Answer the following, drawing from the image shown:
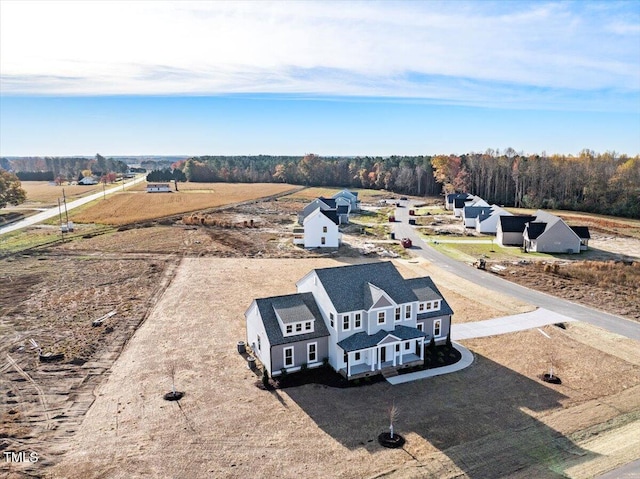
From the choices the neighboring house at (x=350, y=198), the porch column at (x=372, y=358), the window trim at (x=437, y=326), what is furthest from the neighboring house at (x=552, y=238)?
the neighboring house at (x=350, y=198)

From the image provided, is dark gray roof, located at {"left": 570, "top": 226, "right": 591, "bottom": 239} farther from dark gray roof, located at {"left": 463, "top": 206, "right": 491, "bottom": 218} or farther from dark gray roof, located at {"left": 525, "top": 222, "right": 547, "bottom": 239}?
dark gray roof, located at {"left": 463, "top": 206, "right": 491, "bottom": 218}

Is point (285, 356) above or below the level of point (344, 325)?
below

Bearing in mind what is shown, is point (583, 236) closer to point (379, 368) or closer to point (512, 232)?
point (512, 232)

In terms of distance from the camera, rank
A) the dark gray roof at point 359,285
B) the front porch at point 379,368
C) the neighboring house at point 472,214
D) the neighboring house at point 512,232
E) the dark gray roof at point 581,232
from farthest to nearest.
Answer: the neighboring house at point 472,214 → the neighboring house at point 512,232 → the dark gray roof at point 581,232 → the dark gray roof at point 359,285 → the front porch at point 379,368

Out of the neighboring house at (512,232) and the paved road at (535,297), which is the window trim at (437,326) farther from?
the neighboring house at (512,232)

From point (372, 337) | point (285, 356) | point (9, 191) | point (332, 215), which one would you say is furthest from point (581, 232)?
point (9, 191)

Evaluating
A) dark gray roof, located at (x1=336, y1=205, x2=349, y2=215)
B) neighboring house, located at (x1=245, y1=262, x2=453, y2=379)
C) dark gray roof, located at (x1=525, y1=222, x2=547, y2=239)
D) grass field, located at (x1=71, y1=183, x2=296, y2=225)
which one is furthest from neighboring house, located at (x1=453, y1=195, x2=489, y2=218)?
neighboring house, located at (x1=245, y1=262, x2=453, y2=379)
